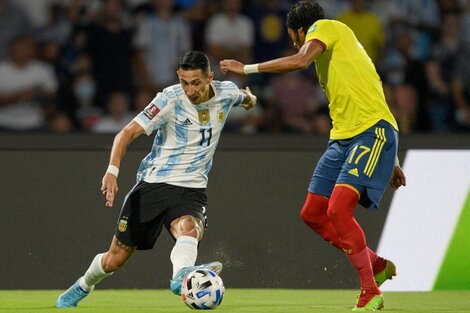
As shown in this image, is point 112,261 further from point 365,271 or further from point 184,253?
point 365,271

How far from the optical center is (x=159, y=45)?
11828 mm

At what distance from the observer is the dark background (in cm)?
952

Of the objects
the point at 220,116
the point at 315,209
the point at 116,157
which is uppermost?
the point at 220,116

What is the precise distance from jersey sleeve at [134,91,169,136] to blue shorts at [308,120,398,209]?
1211 millimetres

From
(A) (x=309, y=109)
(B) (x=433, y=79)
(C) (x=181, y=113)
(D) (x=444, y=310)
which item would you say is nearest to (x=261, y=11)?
(A) (x=309, y=109)

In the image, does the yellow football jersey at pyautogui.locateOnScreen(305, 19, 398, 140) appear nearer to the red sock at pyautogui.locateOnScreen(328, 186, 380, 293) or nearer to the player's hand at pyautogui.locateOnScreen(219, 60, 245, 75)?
the red sock at pyautogui.locateOnScreen(328, 186, 380, 293)

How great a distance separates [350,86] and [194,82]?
104cm

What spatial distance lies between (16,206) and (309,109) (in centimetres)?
353

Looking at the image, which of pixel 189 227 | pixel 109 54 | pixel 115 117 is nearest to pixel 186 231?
pixel 189 227

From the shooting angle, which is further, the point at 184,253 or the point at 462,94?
the point at 462,94

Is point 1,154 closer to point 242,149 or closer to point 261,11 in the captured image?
point 242,149

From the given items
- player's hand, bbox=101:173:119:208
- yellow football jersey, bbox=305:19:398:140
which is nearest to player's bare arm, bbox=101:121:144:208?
player's hand, bbox=101:173:119:208

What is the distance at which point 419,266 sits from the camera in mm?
9570

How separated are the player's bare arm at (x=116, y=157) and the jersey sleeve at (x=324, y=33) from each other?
129 centimetres
